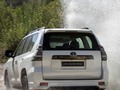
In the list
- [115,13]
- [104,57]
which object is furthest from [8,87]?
[115,13]

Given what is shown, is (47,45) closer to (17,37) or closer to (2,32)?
(17,37)

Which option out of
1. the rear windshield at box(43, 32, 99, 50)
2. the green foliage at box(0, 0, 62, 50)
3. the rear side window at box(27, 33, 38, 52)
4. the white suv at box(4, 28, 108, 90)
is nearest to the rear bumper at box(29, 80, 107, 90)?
the white suv at box(4, 28, 108, 90)

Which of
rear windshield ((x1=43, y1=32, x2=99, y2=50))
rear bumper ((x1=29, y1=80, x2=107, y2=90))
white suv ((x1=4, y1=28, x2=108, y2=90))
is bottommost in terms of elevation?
rear bumper ((x1=29, y1=80, x2=107, y2=90))

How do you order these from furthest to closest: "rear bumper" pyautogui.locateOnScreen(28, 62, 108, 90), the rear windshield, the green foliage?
the green foliage
the rear windshield
"rear bumper" pyautogui.locateOnScreen(28, 62, 108, 90)

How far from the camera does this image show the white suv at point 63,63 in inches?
354

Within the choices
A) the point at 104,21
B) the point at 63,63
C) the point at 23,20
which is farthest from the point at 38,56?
the point at 23,20

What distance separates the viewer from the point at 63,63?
9.10 m

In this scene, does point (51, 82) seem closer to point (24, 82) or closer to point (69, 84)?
point (69, 84)

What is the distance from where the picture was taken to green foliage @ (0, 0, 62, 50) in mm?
27312

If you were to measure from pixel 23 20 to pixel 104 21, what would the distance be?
1229cm

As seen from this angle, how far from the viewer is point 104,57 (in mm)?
9273

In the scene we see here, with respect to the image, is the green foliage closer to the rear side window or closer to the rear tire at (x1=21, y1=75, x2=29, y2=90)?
the rear side window

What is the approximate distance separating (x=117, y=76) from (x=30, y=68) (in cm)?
471

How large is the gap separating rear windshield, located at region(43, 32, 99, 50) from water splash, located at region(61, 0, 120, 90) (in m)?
2.90
